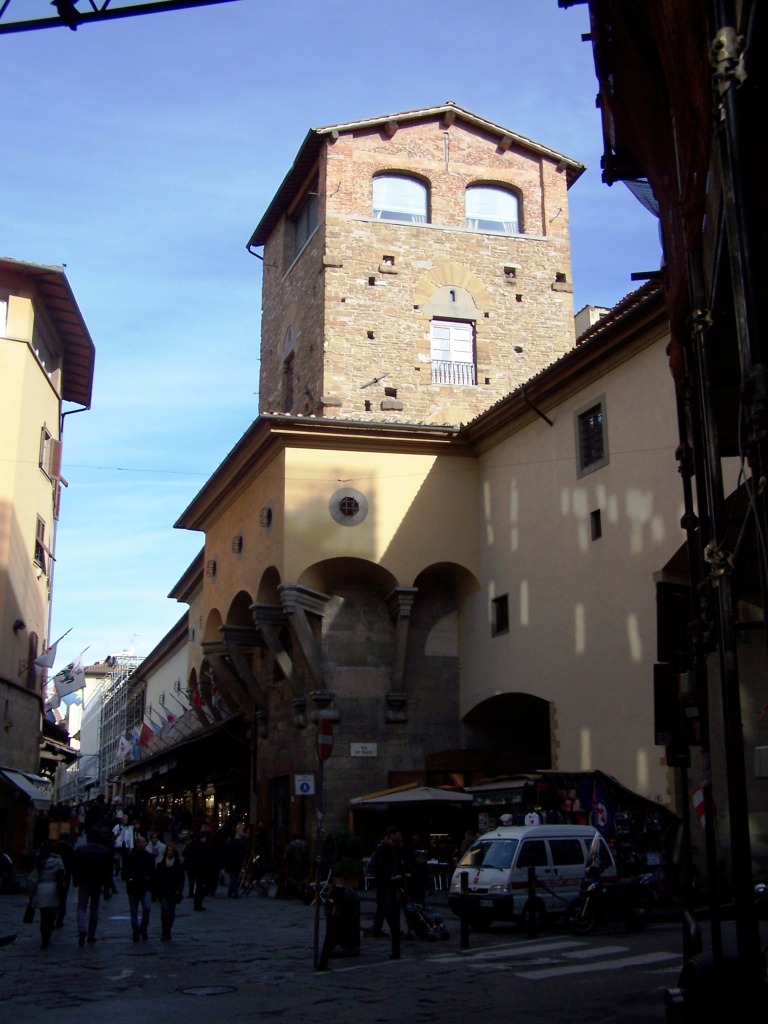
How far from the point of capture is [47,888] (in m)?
14.4

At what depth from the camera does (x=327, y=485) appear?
25.8 meters

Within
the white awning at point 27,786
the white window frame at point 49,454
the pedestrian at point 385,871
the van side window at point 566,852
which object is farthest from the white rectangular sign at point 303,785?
the white window frame at point 49,454

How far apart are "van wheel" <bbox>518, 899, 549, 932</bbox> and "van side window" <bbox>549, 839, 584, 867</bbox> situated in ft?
2.80

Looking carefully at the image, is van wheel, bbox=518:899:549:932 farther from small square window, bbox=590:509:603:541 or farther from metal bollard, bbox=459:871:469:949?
small square window, bbox=590:509:603:541

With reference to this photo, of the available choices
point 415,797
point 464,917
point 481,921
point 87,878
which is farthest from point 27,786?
point 464,917

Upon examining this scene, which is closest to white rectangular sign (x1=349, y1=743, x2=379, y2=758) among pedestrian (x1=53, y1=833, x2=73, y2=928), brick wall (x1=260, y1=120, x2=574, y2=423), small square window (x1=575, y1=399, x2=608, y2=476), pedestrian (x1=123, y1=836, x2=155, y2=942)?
pedestrian (x1=53, y1=833, x2=73, y2=928)

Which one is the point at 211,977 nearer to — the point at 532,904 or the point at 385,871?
the point at 385,871

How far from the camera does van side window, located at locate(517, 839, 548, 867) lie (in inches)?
650

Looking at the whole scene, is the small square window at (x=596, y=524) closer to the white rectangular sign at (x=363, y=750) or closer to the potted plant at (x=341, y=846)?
the white rectangular sign at (x=363, y=750)

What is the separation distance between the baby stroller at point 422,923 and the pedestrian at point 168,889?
10.2 feet

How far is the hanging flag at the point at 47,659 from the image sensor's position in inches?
1204

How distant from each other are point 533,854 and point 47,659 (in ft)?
59.1

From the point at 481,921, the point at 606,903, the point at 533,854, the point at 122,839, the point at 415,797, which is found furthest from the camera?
the point at 122,839

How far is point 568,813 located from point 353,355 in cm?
1454
